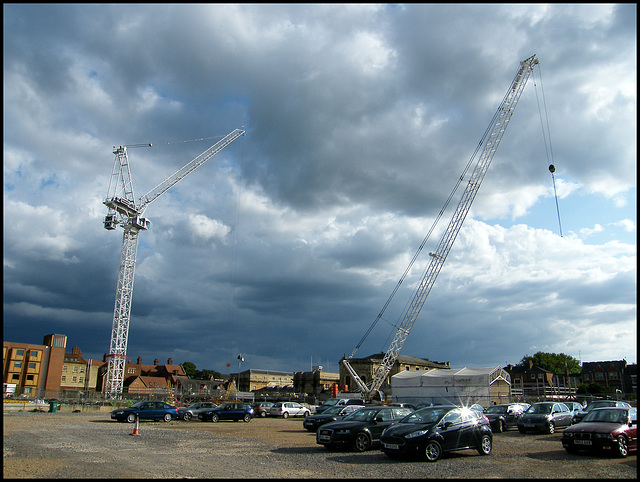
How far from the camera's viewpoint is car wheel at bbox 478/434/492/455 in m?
15.4

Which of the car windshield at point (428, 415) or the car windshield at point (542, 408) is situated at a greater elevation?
the car windshield at point (428, 415)

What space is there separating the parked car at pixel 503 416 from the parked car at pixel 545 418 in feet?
6.06

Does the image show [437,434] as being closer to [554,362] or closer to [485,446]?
[485,446]

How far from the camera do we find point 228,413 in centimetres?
3412

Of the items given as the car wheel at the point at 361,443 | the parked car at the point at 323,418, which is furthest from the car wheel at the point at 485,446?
the parked car at the point at 323,418

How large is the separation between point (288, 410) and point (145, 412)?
42.3 feet

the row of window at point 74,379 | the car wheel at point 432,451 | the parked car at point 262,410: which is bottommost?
the parked car at point 262,410

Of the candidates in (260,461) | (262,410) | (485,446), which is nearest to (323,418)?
(485,446)

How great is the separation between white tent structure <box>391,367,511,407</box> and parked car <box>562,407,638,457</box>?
26.7 m

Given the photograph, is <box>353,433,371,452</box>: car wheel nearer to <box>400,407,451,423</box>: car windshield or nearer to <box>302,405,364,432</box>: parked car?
<box>400,407,451,423</box>: car windshield

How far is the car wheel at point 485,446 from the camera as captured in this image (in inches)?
608

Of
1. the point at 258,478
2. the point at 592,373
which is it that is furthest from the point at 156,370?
the point at 258,478

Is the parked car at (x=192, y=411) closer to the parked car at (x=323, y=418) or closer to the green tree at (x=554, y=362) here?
the parked car at (x=323, y=418)

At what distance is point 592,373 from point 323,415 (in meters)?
103
